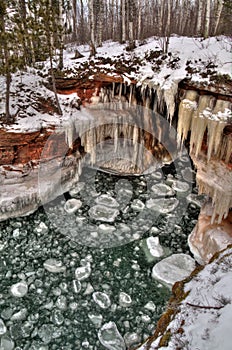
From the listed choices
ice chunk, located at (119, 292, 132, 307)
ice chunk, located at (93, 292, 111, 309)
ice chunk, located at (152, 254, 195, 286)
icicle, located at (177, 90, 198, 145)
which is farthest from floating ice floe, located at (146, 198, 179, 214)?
ice chunk, located at (93, 292, 111, 309)

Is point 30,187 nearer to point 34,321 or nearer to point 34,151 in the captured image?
point 34,151

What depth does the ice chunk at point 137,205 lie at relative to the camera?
916cm

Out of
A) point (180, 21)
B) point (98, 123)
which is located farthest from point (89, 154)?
point (180, 21)

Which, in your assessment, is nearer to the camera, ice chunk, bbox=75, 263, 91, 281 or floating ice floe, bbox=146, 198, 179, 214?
ice chunk, bbox=75, 263, 91, 281

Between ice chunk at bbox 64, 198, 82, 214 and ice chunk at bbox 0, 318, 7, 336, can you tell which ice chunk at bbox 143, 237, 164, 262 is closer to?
ice chunk at bbox 64, 198, 82, 214

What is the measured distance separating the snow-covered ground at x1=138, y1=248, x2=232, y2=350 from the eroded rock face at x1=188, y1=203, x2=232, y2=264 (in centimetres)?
390

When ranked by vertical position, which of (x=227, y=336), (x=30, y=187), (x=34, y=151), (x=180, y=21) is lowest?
(x=30, y=187)

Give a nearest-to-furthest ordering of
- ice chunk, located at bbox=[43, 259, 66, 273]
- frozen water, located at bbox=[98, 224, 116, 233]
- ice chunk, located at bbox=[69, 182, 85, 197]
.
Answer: ice chunk, located at bbox=[43, 259, 66, 273] < frozen water, located at bbox=[98, 224, 116, 233] < ice chunk, located at bbox=[69, 182, 85, 197]

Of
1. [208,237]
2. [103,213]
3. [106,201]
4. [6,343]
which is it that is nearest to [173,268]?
[208,237]

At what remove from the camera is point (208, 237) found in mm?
7539

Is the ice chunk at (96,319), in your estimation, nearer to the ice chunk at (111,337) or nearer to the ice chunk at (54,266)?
the ice chunk at (111,337)

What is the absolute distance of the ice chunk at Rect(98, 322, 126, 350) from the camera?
17.7ft

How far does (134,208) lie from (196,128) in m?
3.34

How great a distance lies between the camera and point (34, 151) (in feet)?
29.6
